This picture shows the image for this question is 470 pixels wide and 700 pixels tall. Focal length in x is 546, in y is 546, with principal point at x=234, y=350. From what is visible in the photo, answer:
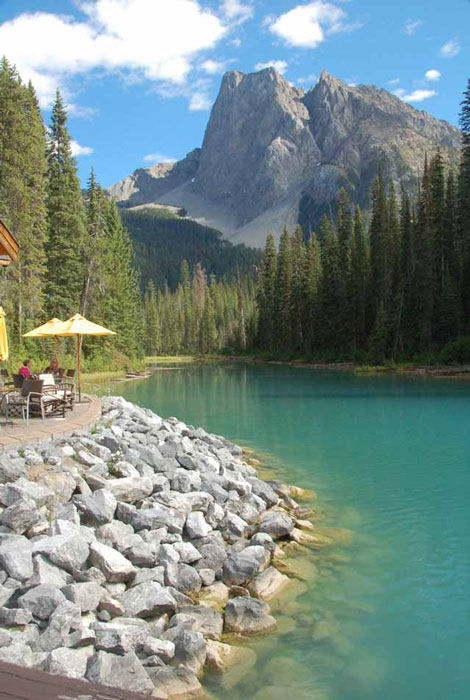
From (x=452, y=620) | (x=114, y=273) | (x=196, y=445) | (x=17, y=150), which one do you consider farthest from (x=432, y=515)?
(x=114, y=273)

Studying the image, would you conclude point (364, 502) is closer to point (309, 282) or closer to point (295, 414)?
point (295, 414)

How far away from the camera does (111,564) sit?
19.8 ft

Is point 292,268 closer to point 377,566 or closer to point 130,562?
point 377,566

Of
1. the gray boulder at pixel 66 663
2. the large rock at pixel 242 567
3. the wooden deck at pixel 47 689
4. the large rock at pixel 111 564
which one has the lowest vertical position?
the large rock at pixel 242 567

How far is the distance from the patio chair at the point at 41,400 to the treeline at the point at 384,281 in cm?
3816

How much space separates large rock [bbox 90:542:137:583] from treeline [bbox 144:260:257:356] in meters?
75.6

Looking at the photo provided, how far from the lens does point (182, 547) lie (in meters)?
6.99

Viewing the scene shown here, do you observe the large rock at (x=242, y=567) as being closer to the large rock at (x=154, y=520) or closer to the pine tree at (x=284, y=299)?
the large rock at (x=154, y=520)

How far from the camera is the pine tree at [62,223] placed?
120 feet

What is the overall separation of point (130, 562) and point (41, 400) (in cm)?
558

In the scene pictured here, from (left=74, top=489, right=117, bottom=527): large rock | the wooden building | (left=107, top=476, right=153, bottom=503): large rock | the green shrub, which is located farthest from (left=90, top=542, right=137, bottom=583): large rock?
the green shrub

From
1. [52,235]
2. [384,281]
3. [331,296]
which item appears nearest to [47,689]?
[52,235]

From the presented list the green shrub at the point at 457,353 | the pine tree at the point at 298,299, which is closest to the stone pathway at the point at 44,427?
the green shrub at the point at 457,353

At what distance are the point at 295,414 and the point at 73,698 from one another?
67.3 ft
